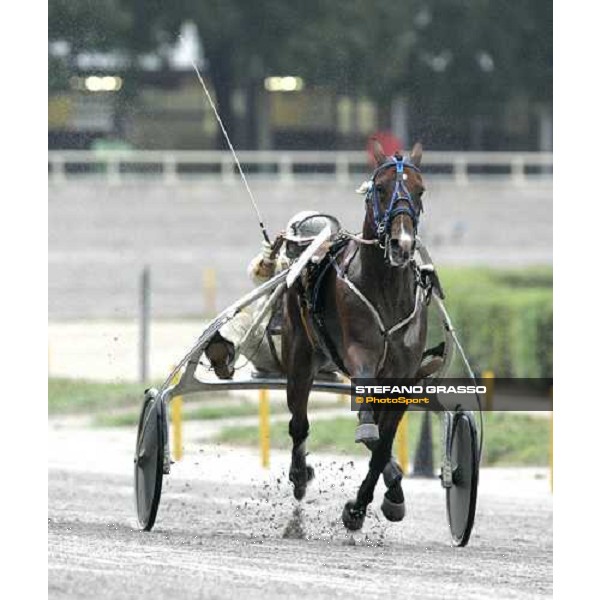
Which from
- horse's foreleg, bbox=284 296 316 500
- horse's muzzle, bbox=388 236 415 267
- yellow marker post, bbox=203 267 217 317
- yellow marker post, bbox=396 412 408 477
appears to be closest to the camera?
horse's muzzle, bbox=388 236 415 267

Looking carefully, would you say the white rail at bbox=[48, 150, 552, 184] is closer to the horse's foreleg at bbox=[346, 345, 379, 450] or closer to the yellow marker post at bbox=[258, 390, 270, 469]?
the yellow marker post at bbox=[258, 390, 270, 469]

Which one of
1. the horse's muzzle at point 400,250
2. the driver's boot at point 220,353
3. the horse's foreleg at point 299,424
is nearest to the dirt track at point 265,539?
the horse's foreleg at point 299,424

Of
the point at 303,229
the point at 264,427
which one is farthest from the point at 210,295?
the point at 303,229

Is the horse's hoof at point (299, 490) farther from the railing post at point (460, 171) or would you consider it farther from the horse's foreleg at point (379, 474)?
the railing post at point (460, 171)

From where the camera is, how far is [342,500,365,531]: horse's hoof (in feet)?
34.8

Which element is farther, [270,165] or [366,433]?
[270,165]

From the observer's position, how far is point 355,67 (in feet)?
109

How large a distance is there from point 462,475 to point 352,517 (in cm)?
62

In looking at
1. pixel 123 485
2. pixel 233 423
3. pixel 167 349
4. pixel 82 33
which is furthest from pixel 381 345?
pixel 167 349

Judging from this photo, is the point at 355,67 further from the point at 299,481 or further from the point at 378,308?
the point at 378,308

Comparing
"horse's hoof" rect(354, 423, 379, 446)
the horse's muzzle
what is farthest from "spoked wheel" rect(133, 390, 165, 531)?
the horse's muzzle

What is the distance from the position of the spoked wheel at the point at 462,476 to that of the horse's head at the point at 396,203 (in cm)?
114

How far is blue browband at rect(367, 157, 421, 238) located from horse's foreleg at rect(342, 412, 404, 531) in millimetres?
993
